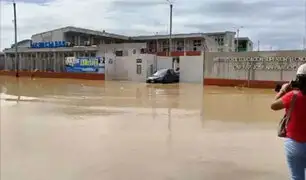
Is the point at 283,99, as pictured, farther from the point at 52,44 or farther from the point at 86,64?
the point at 52,44

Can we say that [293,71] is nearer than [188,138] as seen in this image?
No

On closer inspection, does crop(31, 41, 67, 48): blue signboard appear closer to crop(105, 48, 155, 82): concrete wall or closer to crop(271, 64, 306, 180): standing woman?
crop(105, 48, 155, 82): concrete wall

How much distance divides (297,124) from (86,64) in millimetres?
41087

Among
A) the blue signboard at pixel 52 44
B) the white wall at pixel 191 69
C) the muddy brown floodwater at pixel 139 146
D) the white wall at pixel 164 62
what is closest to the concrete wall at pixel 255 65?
the white wall at pixel 191 69

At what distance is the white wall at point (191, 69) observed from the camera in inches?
1335

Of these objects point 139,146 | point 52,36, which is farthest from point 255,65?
point 52,36

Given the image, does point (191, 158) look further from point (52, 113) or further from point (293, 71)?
point (293, 71)

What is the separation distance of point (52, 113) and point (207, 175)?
312 inches

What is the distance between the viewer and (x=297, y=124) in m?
3.34

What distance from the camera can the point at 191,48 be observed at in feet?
197

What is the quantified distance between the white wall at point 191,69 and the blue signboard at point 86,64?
10132 mm

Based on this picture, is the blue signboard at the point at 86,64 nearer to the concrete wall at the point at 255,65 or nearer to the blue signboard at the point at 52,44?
the blue signboard at the point at 52,44

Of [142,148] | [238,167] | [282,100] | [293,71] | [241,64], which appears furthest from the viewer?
[241,64]

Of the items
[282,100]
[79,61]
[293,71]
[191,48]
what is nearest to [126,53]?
[79,61]
